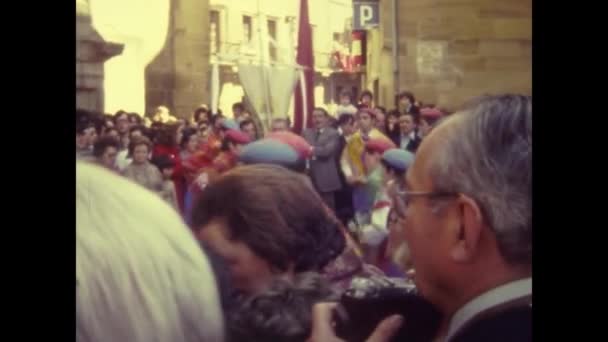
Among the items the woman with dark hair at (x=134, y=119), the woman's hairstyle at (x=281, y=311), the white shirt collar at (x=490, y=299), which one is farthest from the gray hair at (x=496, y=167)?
the woman with dark hair at (x=134, y=119)

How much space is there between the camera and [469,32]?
6117 millimetres

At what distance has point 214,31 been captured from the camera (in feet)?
20.4

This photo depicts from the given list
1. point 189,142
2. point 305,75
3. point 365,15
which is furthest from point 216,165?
point 365,15

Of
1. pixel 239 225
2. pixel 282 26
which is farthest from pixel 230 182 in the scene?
pixel 282 26

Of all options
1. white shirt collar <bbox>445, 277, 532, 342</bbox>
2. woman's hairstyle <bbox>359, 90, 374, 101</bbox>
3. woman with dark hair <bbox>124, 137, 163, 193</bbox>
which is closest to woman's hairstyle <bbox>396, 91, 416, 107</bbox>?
woman's hairstyle <bbox>359, 90, 374, 101</bbox>

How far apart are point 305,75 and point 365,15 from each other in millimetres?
381

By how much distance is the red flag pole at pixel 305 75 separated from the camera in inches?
243

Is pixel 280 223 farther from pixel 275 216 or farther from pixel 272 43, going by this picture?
pixel 272 43

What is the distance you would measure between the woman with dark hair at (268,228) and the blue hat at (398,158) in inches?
13.8

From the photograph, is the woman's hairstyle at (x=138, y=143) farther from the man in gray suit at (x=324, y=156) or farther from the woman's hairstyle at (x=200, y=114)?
the man in gray suit at (x=324, y=156)

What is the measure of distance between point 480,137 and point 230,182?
3.63 ft

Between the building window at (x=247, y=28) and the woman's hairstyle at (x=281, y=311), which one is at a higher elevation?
the building window at (x=247, y=28)
